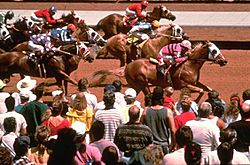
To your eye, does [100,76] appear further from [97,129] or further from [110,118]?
[97,129]

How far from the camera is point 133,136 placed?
895 cm

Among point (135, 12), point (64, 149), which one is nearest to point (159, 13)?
point (135, 12)

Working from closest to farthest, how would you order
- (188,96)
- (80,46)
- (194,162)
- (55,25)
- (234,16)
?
(194,162) < (188,96) < (80,46) < (55,25) < (234,16)

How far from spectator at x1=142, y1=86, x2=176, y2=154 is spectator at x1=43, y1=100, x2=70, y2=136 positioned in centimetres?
105

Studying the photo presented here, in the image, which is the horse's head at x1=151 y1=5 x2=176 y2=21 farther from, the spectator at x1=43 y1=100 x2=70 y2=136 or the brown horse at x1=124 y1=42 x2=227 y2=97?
the spectator at x1=43 y1=100 x2=70 y2=136

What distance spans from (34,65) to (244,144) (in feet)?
29.6

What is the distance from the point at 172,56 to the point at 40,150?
766 cm

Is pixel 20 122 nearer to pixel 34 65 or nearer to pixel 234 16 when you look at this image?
pixel 34 65

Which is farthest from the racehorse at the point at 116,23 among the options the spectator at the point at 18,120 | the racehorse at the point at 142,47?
the spectator at the point at 18,120

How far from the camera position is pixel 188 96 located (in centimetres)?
1096

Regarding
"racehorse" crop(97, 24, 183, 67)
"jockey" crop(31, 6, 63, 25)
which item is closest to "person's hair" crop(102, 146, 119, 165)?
"racehorse" crop(97, 24, 183, 67)

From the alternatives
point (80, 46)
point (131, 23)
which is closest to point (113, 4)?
point (131, 23)

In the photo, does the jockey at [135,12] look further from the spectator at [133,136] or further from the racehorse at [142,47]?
the spectator at [133,136]

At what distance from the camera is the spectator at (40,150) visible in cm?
897
